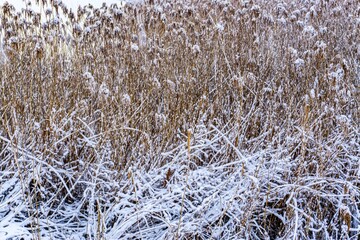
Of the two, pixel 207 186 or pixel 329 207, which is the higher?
pixel 207 186

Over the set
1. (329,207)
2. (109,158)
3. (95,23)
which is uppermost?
(95,23)

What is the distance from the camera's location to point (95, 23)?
12.5 feet

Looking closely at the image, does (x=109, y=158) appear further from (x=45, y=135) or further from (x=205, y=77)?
(x=205, y=77)

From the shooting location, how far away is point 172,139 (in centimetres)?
273

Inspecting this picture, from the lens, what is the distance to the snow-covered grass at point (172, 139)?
201 cm

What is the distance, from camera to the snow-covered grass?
2012 millimetres

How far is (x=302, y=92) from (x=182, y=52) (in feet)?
4.32

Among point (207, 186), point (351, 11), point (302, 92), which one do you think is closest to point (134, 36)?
point (302, 92)

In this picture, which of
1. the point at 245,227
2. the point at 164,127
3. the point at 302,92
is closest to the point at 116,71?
the point at 164,127

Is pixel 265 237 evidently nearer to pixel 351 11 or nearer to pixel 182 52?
pixel 182 52

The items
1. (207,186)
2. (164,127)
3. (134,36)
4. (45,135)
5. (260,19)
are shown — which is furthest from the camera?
(260,19)

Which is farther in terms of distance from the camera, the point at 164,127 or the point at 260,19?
the point at 260,19

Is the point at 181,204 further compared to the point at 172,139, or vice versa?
the point at 172,139

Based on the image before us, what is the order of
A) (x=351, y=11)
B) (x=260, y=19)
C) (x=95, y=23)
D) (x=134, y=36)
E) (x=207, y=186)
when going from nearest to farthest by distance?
(x=207, y=186) < (x=95, y=23) < (x=134, y=36) < (x=260, y=19) < (x=351, y=11)
